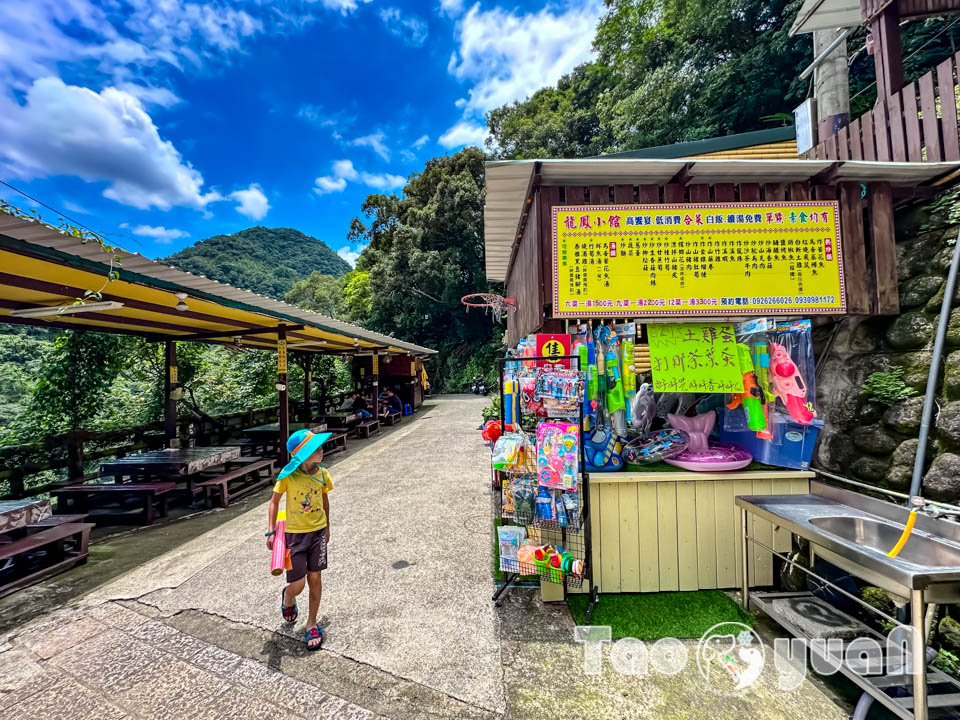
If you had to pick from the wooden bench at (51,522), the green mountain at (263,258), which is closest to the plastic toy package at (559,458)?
the wooden bench at (51,522)

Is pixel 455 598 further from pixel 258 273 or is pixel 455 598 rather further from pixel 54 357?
pixel 258 273

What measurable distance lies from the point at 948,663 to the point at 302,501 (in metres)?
4.25

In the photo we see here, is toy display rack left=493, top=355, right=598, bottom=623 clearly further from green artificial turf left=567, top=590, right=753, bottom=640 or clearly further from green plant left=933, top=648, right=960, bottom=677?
green plant left=933, top=648, right=960, bottom=677

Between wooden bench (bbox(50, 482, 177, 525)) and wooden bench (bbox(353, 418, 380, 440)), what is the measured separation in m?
5.83

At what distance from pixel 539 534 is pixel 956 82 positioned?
4.83 m

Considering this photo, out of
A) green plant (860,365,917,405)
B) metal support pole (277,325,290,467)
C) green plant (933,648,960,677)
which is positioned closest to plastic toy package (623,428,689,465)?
green plant (860,365,917,405)

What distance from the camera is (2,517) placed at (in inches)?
143

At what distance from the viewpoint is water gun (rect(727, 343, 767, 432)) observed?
333cm

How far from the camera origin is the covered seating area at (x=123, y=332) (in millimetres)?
3449

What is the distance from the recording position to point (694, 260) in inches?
136

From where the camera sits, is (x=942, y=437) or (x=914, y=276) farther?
(x=914, y=276)

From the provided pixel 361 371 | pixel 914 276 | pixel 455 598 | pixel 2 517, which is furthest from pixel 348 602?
pixel 361 371

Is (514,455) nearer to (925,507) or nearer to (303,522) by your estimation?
(303,522)

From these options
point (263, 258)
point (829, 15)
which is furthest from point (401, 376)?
point (263, 258)
